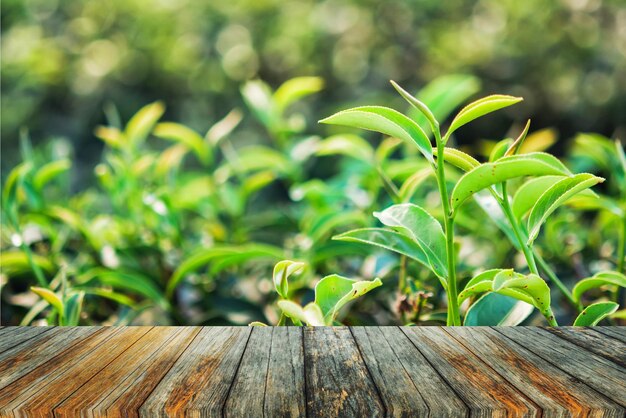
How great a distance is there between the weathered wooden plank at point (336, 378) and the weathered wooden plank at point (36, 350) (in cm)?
27

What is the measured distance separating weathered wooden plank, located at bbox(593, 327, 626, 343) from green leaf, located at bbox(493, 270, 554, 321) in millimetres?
68

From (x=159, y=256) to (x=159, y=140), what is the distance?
279 centimetres

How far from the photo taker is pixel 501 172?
2.10 ft

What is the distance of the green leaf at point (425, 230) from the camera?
2.42 ft

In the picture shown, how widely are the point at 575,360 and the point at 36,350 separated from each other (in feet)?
1.90

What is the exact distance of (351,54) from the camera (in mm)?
3754

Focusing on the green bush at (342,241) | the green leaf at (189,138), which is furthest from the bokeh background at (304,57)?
the green leaf at (189,138)

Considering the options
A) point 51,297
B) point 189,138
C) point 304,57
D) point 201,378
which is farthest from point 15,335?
point 304,57

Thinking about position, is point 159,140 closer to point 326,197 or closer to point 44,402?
point 326,197

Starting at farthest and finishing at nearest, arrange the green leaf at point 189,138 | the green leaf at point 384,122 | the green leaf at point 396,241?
the green leaf at point 189,138, the green leaf at point 396,241, the green leaf at point 384,122

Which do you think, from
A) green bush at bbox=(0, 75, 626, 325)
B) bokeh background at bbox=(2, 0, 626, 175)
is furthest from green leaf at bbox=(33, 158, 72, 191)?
bokeh background at bbox=(2, 0, 626, 175)

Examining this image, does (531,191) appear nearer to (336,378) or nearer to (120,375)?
(336,378)

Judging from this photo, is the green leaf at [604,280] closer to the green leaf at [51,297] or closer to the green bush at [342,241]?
the green bush at [342,241]

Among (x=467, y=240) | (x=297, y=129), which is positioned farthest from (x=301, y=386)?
(x=297, y=129)
